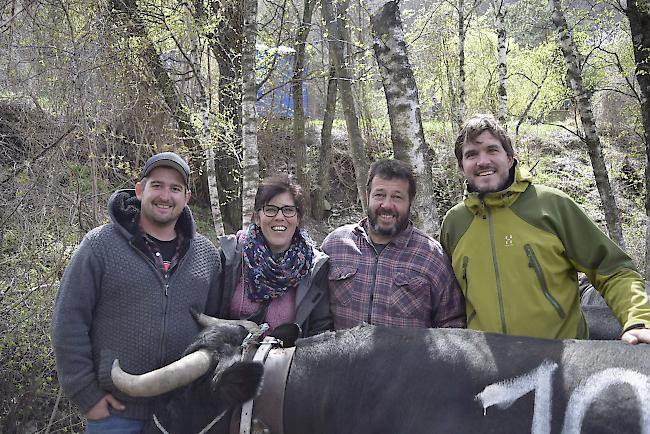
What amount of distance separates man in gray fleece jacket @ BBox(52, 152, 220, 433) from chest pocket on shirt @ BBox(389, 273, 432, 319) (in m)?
1.00

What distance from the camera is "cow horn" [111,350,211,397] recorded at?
2.41 metres

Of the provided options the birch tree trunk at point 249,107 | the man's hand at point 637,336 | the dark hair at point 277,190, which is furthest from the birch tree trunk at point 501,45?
the man's hand at point 637,336

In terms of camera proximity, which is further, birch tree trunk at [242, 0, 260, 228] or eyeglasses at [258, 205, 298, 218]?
birch tree trunk at [242, 0, 260, 228]

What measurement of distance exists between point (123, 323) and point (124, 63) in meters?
6.01

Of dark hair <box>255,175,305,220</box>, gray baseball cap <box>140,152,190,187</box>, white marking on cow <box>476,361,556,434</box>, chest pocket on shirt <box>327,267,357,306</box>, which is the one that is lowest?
white marking on cow <box>476,361,556,434</box>

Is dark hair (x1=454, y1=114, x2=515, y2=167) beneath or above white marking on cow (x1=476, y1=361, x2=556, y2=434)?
above

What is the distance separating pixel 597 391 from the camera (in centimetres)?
227

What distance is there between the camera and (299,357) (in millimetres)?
2723

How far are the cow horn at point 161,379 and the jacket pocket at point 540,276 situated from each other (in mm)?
1648

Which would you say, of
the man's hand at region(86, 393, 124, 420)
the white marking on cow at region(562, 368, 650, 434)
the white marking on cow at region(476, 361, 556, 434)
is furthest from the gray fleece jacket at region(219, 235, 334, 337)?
the white marking on cow at region(562, 368, 650, 434)

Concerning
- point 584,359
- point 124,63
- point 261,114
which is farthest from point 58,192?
point 261,114

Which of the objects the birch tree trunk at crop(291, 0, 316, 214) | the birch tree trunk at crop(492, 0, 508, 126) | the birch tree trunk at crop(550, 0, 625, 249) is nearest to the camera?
the birch tree trunk at crop(550, 0, 625, 249)

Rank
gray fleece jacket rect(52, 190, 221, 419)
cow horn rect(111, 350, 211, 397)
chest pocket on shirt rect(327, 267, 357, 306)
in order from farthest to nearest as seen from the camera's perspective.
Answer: chest pocket on shirt rect(327, 267, 357, 306) < gray fleece jacket rect(52, 190, 221, 419) < cow horn rect(111, 350, 211, 397)

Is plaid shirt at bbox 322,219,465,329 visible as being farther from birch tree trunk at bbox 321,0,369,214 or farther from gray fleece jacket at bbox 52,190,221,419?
birch tree trunk at bbox 321,0,369,214
